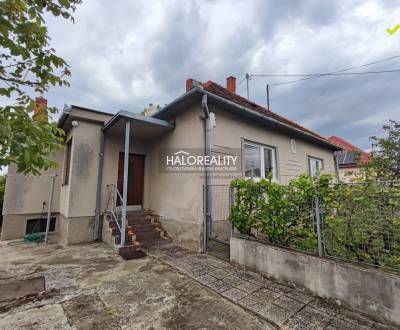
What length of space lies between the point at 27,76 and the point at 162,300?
10.7 feet

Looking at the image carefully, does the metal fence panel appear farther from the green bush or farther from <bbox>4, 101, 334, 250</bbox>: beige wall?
<bbox>4, 101, 334, 250</bbox>: beige wall

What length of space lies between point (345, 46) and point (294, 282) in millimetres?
8678

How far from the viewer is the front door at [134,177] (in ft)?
23.9

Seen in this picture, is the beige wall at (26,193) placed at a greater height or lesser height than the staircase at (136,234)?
greater

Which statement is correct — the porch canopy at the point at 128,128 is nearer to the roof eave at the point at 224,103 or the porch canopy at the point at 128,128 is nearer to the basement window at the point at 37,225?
the roof eave at the point at 224,103

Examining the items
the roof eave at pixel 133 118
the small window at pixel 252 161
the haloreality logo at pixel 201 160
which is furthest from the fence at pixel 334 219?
the roof eave at pixel 133 118

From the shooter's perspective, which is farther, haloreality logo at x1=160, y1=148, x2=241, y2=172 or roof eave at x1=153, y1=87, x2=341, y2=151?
haloreality logo at x1=160, y1=148, x2=241, y2=172

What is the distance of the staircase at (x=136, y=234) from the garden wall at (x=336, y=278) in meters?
2.96

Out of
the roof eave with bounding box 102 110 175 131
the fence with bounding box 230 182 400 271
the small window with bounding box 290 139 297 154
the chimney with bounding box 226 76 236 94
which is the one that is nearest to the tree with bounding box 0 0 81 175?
the roof eave with bounding box 102 110 175 131

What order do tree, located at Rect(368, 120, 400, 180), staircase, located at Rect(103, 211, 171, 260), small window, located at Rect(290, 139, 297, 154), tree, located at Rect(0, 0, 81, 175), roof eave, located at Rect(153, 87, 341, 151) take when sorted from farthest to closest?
small window, located at Rect(290, 139, 297, 154) → tree, located at Rect(368, 120, 400, 180) → staircase, located at Rect(103, 211, 171, 260) → roof eave, located at Rect(153, 87, 341, 151) → tree, located at Rect(0, 0, 81, 175)

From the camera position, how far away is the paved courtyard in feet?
7.55

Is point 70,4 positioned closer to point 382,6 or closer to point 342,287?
point 342,287

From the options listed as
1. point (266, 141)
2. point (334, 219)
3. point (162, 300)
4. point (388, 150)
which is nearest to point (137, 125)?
point (266, 141)

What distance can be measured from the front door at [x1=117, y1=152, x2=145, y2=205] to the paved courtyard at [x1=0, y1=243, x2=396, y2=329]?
3118 millimetres
